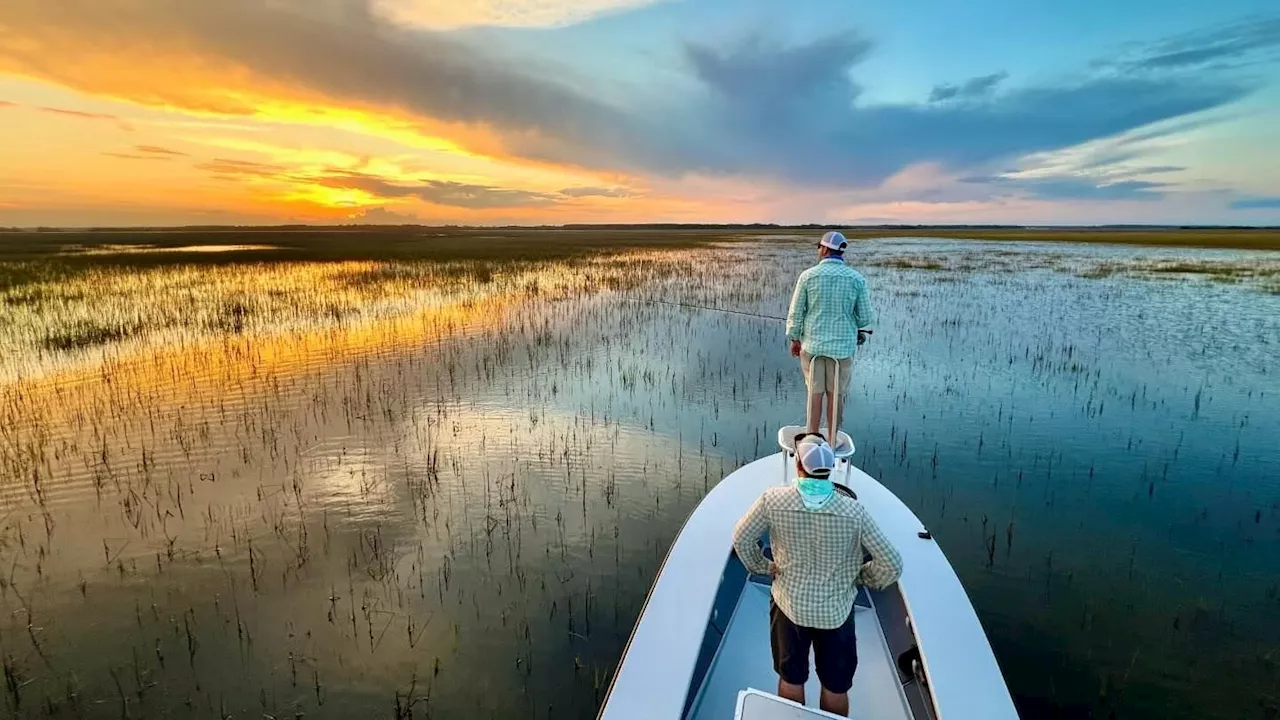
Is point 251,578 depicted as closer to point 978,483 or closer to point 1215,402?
point 978,483

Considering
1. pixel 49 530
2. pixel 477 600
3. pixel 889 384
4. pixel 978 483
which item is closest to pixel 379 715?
pixel 477 600

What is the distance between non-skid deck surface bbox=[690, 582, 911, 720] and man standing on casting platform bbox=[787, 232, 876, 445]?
7.44 ft

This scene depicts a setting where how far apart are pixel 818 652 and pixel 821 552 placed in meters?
0.63

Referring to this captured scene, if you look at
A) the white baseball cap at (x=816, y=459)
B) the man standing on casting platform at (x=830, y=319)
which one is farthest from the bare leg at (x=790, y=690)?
the man standing on casting platform at (x=830, y=319)

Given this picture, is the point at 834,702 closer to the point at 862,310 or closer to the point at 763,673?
the point at 763,673

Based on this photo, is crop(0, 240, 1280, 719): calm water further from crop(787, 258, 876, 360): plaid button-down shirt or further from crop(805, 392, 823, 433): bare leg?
crop(787, 258, 876, 360): plaid button-down shirt

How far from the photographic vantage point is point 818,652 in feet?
10.3

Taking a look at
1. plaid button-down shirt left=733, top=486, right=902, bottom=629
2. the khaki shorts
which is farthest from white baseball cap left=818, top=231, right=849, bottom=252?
plaid button-down shirt left=733, top=486, right=902, bottom=629

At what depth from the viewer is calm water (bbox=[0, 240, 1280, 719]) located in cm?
468

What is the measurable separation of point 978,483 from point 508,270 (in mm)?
30550

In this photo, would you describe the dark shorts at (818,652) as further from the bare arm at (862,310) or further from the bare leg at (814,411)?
the bare arm at (862,310)

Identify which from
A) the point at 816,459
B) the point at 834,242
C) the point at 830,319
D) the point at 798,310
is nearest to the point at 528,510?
the point at 798,310

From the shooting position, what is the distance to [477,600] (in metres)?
5.59

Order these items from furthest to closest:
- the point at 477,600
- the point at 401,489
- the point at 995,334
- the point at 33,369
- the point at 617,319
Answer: the point at 617,319
the point at 995,334
the point at 33,369
the point at 401,489
the point at 477,600
